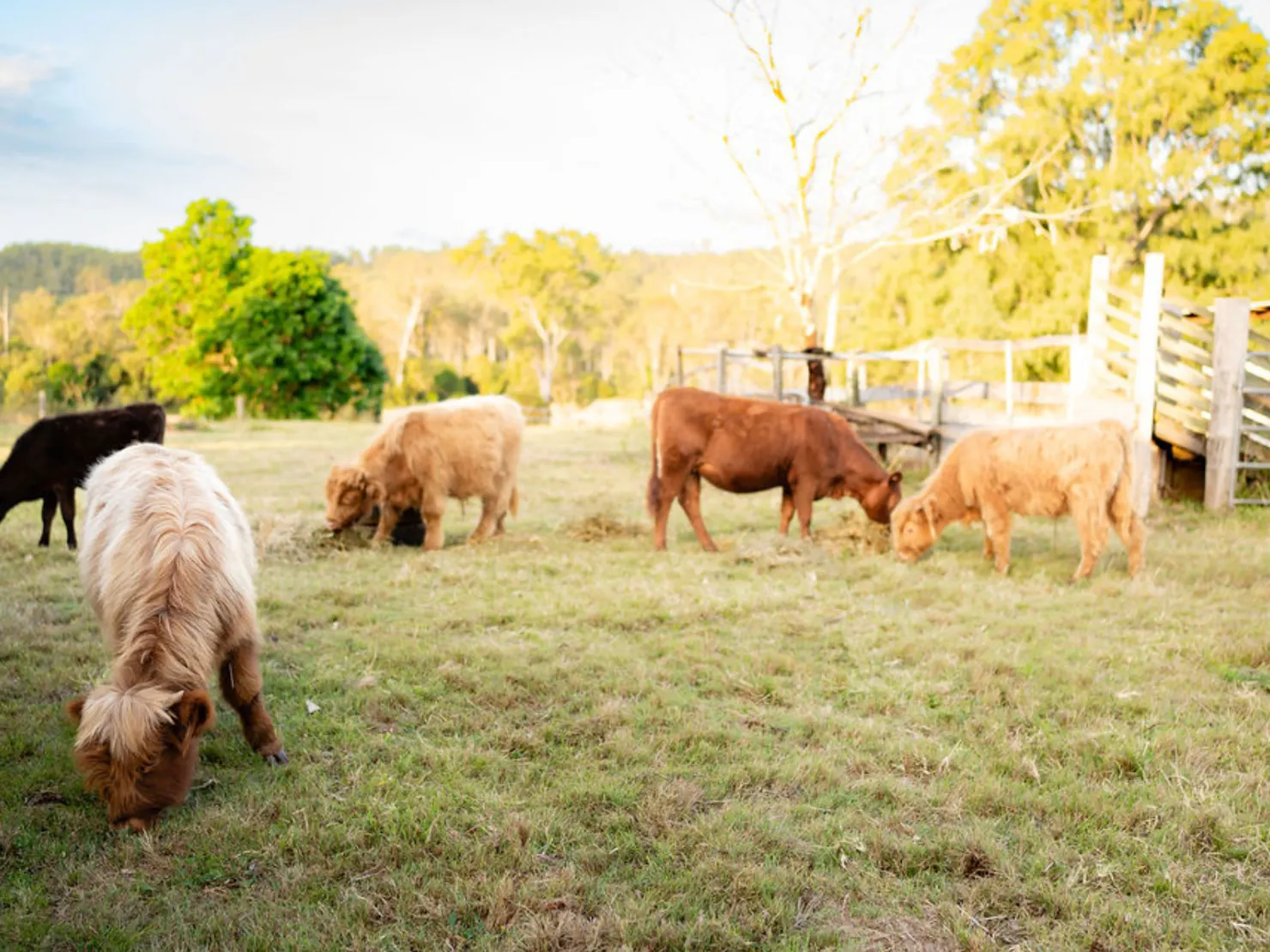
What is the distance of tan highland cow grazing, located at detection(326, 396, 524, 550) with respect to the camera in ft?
27.9

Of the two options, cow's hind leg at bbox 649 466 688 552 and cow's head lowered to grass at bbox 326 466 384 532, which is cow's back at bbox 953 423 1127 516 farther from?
cow's head lowered to grass at bbox 326 466 384 532

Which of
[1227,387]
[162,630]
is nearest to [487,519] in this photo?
[162,630]

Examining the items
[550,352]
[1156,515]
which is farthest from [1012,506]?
[550,352]

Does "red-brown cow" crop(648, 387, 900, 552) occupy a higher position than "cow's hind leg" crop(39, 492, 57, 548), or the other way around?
"red-brown cow" crop(648, 387, 900, 552)

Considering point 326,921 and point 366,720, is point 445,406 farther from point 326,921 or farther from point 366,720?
point 326,921

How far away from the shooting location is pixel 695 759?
391 centimetres

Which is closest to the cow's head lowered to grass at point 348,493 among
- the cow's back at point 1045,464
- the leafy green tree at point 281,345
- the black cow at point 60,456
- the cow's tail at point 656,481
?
the black cow at point 60,456

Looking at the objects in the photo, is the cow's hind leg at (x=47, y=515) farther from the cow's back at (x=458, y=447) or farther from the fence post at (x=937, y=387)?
the fence post at (x=937, y=387)

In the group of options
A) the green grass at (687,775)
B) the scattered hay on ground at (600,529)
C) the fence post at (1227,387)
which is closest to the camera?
the green grass at (687,775)

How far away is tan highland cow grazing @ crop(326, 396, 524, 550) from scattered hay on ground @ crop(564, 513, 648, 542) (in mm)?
974

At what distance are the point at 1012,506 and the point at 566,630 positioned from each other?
4.45 meters

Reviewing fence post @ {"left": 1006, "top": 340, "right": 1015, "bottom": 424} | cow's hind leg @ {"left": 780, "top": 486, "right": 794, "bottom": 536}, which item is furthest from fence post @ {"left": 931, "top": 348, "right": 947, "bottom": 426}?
cow's hind leg @ {"left": 780, "top": 486, "right": 794, "bottom": 536}

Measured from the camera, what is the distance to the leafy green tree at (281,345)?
34.5 m

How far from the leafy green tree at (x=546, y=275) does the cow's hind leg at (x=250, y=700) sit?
161 feet
